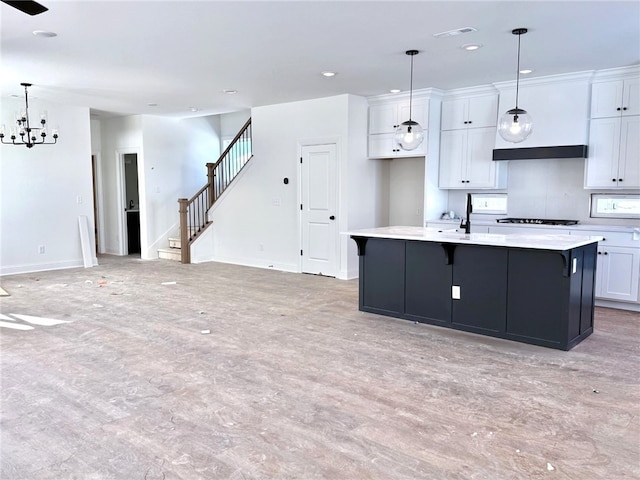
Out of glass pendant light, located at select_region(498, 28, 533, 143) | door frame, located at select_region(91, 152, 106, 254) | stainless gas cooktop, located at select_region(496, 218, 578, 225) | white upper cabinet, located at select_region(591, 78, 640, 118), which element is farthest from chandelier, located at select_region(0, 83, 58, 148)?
white upper cabinet, located at select_region(591, 78, 640, 118)

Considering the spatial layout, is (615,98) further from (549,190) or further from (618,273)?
(618,273)

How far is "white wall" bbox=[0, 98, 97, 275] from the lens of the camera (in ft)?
25.5

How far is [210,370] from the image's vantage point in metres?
3.74

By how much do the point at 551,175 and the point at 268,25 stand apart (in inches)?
166

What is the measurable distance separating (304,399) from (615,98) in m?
4.95

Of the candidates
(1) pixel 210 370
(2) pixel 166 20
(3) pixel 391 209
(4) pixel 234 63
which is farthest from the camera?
(3) pixel 391 209

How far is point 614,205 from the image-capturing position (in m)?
5.98

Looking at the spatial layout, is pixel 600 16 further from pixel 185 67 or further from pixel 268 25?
pixel 185 67

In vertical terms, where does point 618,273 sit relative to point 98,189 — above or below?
below

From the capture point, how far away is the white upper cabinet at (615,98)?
5488 mm

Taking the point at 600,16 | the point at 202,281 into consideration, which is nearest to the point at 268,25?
the point at 600,16

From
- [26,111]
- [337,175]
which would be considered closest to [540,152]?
[337,175]

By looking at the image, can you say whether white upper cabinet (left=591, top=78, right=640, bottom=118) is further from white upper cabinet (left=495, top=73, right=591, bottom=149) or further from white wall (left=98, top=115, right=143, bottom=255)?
white wall (left=98, top=115, right=143, bottom=255)

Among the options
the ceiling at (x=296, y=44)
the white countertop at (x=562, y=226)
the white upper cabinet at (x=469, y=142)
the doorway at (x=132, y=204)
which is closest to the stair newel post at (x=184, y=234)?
the doorway at (x=132, y=204)
